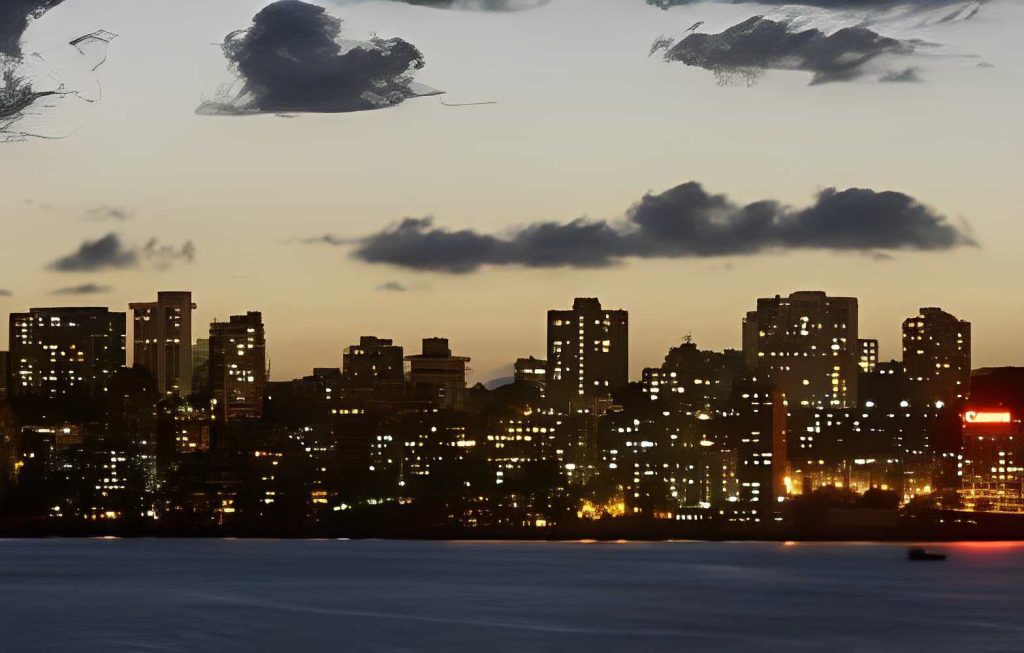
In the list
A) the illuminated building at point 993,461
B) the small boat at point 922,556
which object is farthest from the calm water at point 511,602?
the illuminated building at point 993,461

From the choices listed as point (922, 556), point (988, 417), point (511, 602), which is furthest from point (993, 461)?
point (511, 602)

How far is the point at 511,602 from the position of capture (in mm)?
104188

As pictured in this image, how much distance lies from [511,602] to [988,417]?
102 m

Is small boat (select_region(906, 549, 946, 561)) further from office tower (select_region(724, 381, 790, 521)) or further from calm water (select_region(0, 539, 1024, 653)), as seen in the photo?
office tower (select_region(724, 381, 790, 521))

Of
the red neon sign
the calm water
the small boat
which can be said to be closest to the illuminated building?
the red neon sign

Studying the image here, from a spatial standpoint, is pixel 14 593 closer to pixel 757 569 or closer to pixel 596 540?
pixel 757 569

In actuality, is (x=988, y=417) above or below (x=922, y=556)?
above

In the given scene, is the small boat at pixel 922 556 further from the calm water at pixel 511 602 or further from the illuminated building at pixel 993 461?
the illuminated building at pixel 993 461

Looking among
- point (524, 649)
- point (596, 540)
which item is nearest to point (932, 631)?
point (524, 649)

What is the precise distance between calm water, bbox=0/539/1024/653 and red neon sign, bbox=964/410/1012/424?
30.9 meters

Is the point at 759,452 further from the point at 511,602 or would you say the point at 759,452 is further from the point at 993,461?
the point at 511,602

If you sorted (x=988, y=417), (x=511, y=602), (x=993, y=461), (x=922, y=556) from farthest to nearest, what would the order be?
1. (x=988, y=417)
2. (x=993, y=461)
3. (x=922, y=556)
4. (x=511, y=602)

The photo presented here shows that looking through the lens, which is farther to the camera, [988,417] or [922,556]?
[988,417]

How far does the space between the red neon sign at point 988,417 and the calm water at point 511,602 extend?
3087 cm
